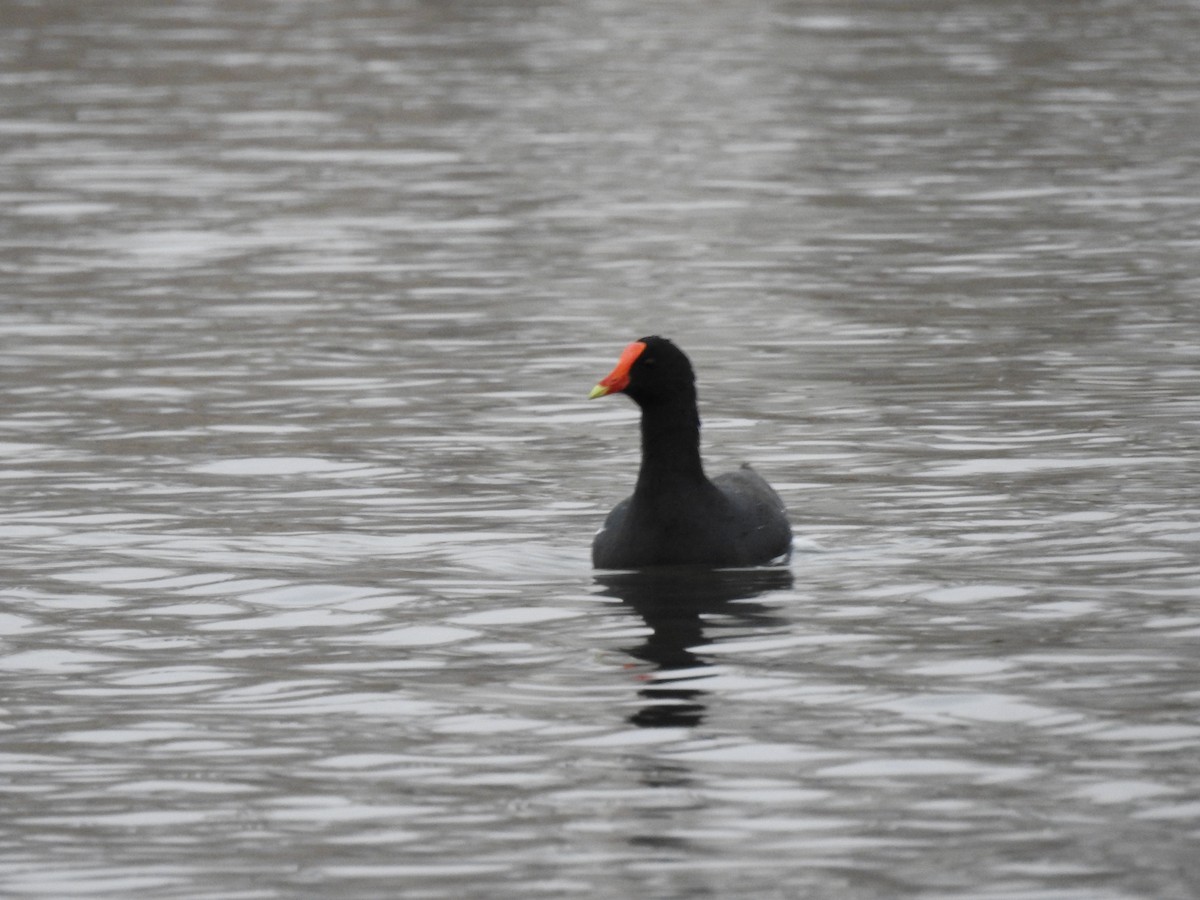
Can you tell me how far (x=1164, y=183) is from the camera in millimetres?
29641

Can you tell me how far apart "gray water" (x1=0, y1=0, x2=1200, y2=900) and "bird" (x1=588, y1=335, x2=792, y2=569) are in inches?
7.4

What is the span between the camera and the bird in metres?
12.9

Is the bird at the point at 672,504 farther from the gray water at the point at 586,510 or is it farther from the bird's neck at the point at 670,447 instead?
the gray water at the point at 586,510

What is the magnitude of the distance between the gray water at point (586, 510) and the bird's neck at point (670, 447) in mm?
559

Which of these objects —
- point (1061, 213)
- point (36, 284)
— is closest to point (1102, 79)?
point (1061, 213)

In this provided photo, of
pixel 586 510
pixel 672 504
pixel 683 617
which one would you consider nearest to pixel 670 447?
pixel 672 504

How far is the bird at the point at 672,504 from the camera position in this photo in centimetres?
1293

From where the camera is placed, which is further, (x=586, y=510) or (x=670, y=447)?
(x=586, y=510)

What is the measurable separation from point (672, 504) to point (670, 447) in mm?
314

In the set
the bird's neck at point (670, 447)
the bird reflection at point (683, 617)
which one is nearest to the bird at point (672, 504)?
the bird's neck at point (670, 447)

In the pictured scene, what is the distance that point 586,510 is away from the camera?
14.8m

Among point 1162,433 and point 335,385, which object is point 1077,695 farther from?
point 335,385

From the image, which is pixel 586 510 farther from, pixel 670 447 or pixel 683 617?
pixel 683 617

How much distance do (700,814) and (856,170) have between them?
2387 cm
